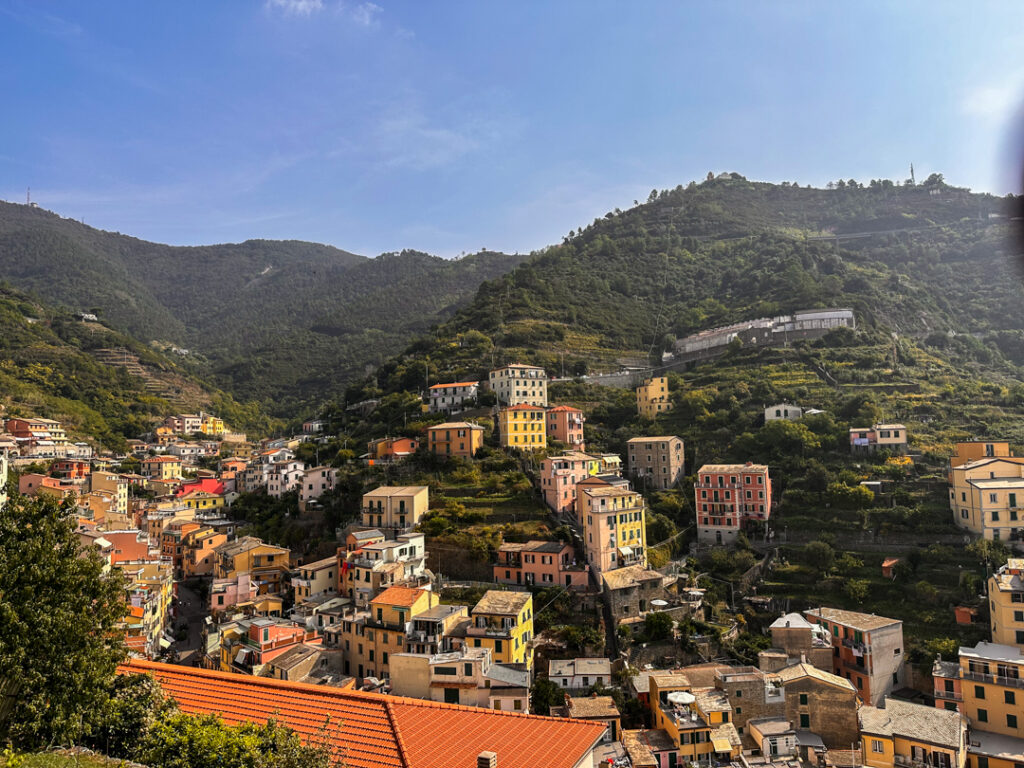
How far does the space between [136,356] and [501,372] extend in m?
68.3

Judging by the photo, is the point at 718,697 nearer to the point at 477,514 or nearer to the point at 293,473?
the point at 477,514

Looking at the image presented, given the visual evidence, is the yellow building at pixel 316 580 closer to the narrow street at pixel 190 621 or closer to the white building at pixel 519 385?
the narrow street at pixel 190 621

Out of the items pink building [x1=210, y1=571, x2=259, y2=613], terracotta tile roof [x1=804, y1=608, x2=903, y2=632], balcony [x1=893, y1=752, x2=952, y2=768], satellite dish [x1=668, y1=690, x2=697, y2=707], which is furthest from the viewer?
pink building [x1=210, y1=571, x2=259, y2=613]

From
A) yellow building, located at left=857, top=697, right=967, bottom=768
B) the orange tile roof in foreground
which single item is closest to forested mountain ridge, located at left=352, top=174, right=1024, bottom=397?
yellow building, located at left=857, top=697, right=967, bottom=768

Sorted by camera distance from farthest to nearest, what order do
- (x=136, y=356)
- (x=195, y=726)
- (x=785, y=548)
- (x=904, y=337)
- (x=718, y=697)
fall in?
(x=136, y=356), (x=904, y=337), (x=785, y=548), (x=718, y=697), (x=195, y=726)

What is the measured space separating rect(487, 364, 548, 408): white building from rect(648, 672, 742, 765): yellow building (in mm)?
33356

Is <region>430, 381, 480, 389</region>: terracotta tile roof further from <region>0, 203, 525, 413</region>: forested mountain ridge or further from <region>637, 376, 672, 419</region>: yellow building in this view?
<region>0, 203, 525, 413</region>: forested mountain ridge

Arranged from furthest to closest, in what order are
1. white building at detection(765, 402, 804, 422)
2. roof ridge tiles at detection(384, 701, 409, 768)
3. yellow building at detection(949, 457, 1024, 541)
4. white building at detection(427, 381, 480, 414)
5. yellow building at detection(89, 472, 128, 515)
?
white building at detection(427, 381, 480, 414)
yellow building at detection(89, 472, 128, 515)
white building at detection(765, 402, 804, 422)
yellow building at detection(949, 457, 1024, 541)
roof ridge tiles at detection(384, 701, 409, 768)

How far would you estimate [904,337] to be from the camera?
254 ft

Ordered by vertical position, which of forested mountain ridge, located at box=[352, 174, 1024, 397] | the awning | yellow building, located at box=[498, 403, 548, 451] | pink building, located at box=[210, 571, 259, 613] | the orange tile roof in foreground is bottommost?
the awning

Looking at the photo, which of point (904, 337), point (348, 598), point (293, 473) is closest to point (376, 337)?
point (293, 473)

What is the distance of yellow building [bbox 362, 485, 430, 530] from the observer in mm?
41625

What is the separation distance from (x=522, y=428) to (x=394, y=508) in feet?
46.4

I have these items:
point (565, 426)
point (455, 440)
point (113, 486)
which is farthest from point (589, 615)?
point (113, 486)
